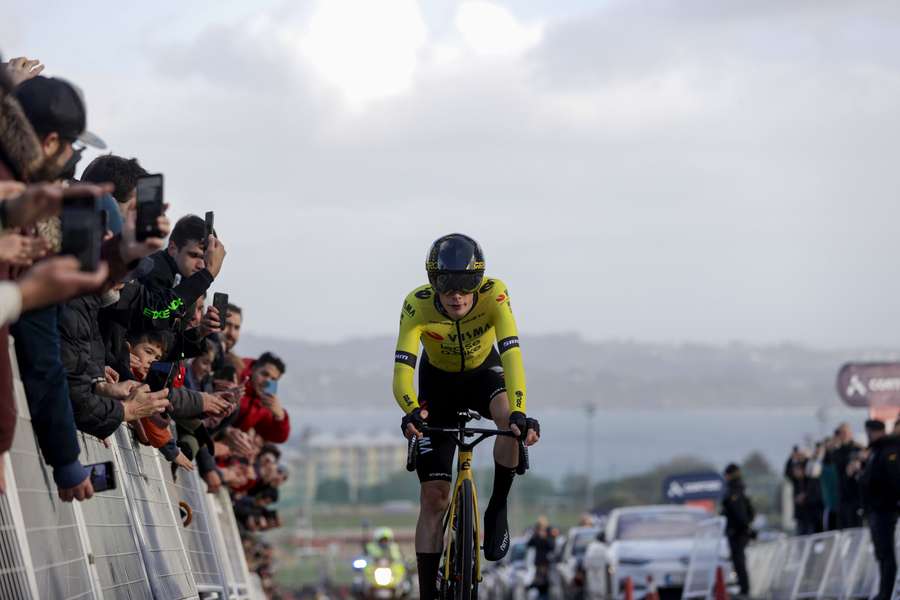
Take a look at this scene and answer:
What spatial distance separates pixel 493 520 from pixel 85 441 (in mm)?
3557

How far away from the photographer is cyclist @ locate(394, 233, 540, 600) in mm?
10047

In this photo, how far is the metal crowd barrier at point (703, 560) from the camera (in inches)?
883

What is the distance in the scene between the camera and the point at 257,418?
581 inches

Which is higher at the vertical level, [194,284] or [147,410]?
[194,284]

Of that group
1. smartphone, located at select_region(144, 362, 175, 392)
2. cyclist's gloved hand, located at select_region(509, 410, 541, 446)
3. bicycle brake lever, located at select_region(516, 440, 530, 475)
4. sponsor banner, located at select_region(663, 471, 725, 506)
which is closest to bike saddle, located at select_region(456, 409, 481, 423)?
bicycle brake lever, located at select_region(516, 440, 530, 475)

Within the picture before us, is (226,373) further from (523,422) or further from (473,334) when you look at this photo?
(523,422)

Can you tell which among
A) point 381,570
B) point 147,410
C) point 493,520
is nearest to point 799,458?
point 381,570

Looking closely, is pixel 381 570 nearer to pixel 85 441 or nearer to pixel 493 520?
pixel 493 520

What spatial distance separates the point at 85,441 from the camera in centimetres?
748

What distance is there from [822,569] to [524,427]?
36.4ft

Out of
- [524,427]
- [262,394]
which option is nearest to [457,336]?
[524,427]

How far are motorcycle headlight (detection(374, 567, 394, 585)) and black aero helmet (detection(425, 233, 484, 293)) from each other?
874 inches

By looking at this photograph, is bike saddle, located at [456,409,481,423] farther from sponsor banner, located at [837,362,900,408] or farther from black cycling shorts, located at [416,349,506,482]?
sponsor banner, located at [837,362,900,408]

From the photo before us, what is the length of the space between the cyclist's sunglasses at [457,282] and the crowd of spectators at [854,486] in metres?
7.31
